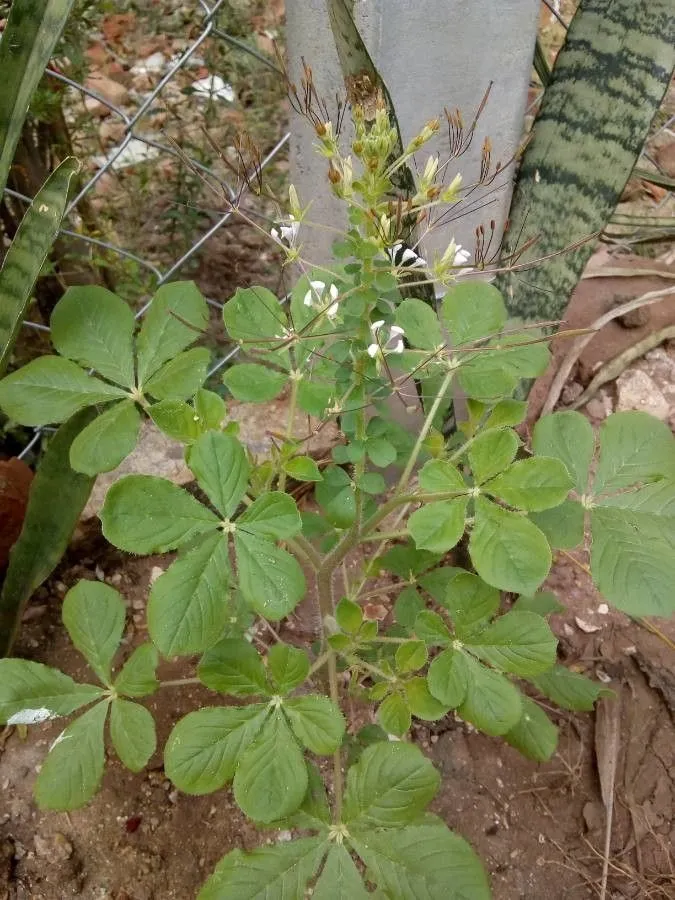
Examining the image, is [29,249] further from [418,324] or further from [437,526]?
[437,526]

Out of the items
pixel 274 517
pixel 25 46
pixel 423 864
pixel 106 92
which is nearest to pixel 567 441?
pixel 274 517

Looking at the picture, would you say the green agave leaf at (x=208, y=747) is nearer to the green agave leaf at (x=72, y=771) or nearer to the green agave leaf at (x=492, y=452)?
the green agave leaf at (x=72, y=771)

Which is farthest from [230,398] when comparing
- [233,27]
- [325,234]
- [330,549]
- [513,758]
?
[233,27]

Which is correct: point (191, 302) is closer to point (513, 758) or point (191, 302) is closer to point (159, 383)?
point (159, 383)

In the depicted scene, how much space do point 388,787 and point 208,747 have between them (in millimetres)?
198

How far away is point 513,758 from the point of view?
122cm

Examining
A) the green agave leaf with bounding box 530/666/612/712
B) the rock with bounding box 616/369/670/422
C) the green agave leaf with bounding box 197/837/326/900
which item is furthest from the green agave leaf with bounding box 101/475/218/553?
the rock with bounding box 616/369/670/422

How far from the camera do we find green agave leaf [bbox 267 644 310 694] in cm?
79

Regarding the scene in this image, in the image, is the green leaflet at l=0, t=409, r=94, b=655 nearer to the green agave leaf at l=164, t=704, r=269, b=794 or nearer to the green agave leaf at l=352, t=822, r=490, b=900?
the green agave leaf at l=164, t=704, r=269, b=794

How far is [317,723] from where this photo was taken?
2.56 ft

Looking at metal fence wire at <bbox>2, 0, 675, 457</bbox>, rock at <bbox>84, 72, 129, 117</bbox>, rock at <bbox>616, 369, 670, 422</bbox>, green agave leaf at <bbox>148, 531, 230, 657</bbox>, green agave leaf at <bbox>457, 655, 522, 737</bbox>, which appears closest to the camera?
green agave leaf at <bbox>148, 531, 230, 657</bbox>

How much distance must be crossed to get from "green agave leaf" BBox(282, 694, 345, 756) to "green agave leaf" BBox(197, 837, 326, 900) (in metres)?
0.11

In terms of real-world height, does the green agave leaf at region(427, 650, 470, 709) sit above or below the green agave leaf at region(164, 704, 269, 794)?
above

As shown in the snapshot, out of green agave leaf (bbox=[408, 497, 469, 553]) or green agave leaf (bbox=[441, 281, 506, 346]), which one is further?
green agave leaf (bbox=[441, 281, 506, 346])
